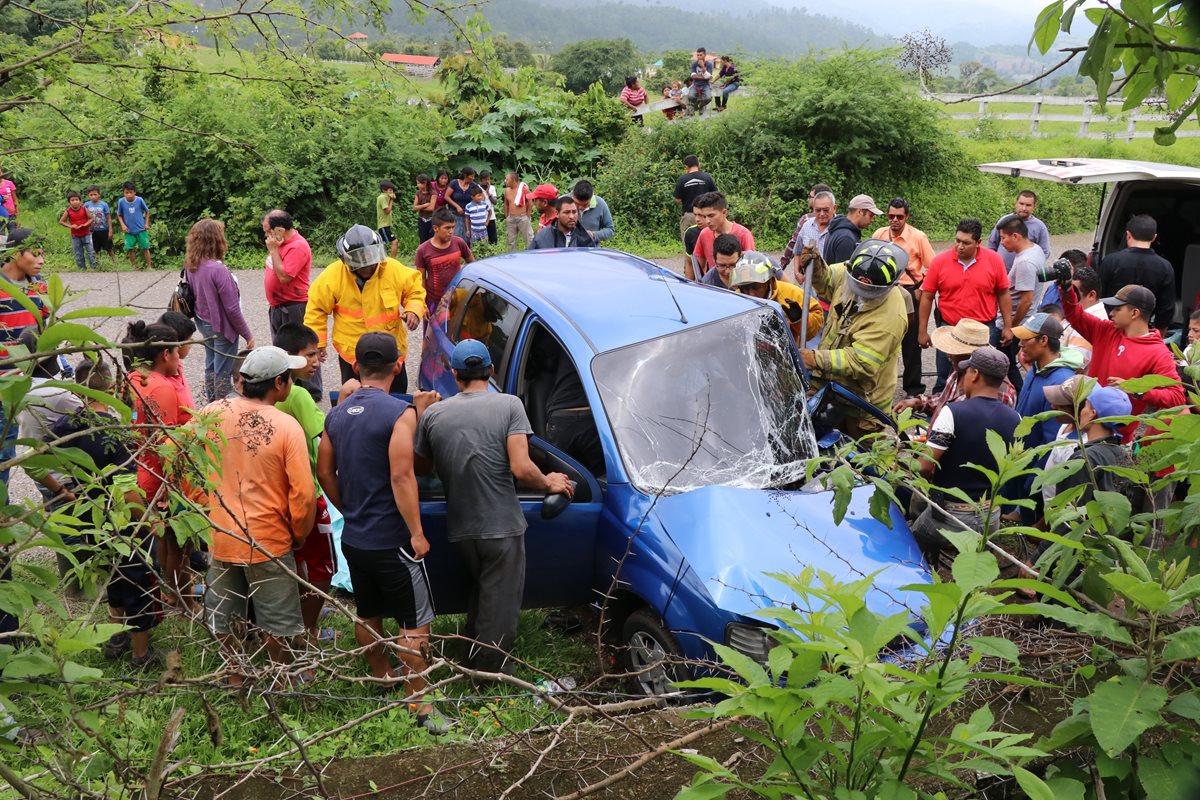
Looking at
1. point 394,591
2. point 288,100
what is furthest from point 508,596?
point 288,100

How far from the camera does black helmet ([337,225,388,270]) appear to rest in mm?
7605

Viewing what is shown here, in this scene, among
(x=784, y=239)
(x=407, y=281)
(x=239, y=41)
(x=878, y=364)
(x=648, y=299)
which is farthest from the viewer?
(x=784, y=239)

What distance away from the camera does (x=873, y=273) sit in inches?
255

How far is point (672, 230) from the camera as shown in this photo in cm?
1858

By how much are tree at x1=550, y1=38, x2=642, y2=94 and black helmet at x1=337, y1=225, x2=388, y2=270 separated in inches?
1971

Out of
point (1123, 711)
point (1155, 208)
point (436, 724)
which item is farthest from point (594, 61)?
point (1123, 711)

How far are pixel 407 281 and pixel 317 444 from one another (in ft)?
8.85

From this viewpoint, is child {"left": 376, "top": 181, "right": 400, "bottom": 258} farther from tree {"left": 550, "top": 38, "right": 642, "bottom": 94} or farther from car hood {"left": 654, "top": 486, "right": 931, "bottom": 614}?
tree {"left": 550, "top": 38, "right": 642, "bottom": 94}

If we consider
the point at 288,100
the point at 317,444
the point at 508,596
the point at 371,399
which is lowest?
the point at 508,596

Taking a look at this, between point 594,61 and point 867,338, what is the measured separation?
56.7 metres

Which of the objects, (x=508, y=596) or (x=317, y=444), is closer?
(x=508, y=596)

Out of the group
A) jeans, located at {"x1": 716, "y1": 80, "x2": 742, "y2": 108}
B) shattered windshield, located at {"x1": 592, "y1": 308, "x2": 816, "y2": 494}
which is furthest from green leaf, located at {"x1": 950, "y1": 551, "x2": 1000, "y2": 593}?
jeans, located at {"x1": 716, "y1": 80, "x2": 742, "y2": 108}

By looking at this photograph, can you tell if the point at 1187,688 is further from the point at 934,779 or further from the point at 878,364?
the point at 878,364

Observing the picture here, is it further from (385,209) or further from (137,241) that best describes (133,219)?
(385,209)
